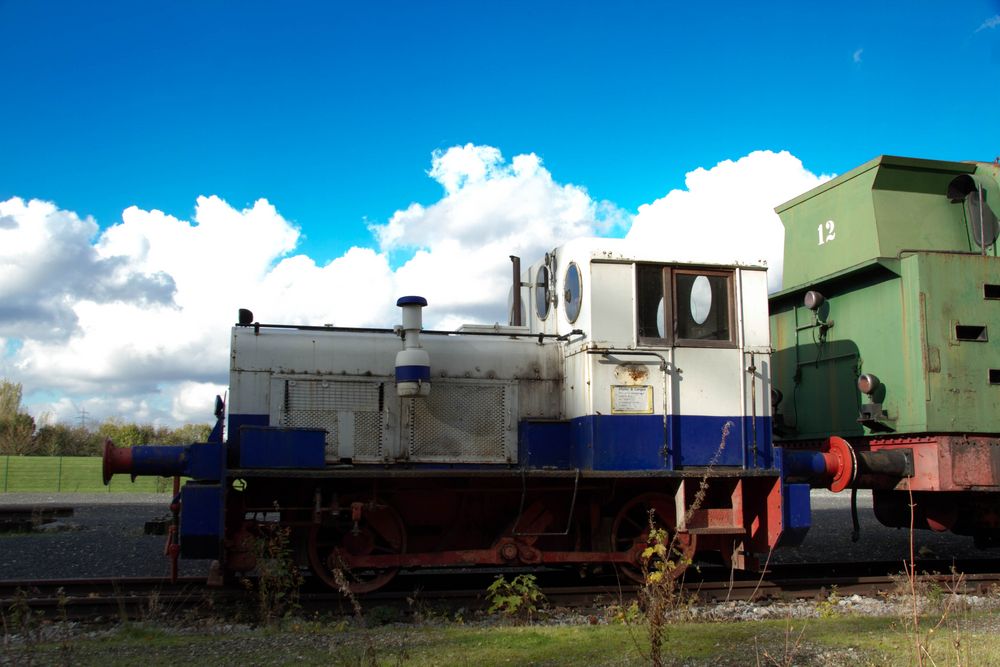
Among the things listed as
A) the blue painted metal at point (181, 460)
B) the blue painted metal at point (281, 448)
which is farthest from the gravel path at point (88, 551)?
the blue painted metal at point (281, 448)

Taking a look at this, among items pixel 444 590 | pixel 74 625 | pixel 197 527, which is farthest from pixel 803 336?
pixel 74 625

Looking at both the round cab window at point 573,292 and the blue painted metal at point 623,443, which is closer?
the blue painted metal at point 623,443

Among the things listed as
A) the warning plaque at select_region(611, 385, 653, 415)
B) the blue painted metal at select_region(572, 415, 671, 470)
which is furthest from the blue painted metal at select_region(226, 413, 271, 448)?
the warning plaque at select_region(611, 385, 653, 415)

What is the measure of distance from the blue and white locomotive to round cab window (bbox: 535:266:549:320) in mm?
426

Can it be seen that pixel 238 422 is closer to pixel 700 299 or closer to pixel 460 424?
pixel 460 424

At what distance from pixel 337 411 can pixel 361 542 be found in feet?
4.17

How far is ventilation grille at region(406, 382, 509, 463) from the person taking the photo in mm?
7918

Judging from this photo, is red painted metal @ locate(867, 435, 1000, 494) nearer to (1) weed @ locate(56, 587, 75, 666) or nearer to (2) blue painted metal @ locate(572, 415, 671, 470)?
(2) blue painted metal @ locate(572, 415, 671, 470)

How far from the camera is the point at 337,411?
25.6 ft

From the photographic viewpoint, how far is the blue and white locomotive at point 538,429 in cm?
747

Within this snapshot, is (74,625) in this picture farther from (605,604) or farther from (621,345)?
(621,345)

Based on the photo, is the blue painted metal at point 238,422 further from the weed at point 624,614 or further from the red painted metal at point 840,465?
the red painted metal at point 840,465

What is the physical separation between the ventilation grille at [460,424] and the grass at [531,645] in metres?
1.92

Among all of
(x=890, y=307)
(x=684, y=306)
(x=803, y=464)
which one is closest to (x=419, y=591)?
(x=684, y=306)
